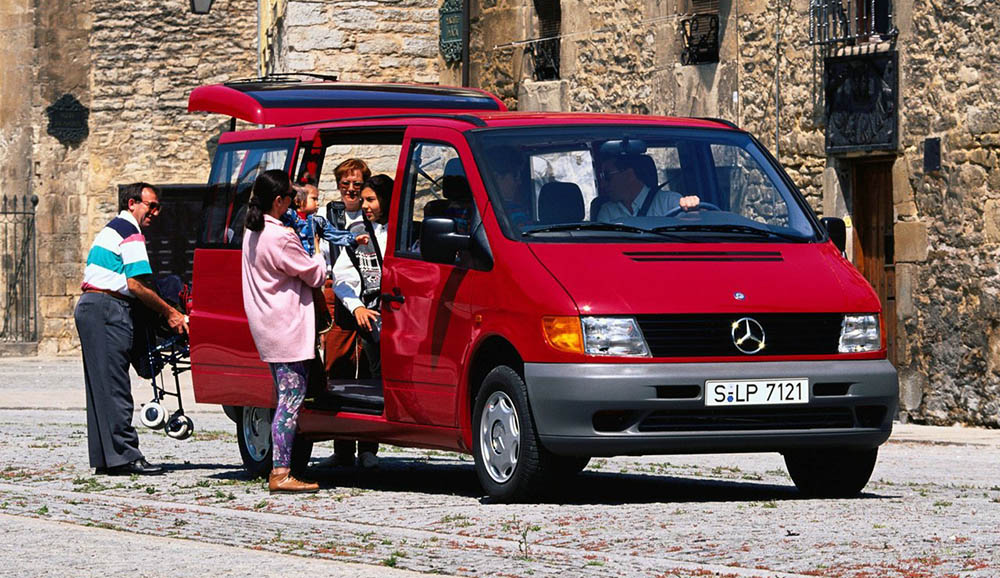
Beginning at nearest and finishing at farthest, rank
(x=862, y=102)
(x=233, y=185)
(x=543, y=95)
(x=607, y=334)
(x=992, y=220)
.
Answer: (x=607, y=334), (x=233, y=185), (x=992, y=220), (x=862, y=102), (x=543, y=95)

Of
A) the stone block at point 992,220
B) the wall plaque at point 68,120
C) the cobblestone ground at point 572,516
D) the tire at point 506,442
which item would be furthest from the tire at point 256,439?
the wall plaque at point 68,120

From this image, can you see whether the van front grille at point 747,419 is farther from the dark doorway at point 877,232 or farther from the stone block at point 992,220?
the dark doorway at point 877,232

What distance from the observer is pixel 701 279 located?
941 cm

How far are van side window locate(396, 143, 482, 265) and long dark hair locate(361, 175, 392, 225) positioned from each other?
72 cm

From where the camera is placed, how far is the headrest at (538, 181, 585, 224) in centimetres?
982

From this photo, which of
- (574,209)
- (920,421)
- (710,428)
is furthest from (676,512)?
(920,421)

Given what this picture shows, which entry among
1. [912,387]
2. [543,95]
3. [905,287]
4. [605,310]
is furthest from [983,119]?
[605,310]

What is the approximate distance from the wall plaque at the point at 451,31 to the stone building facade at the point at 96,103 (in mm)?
8338

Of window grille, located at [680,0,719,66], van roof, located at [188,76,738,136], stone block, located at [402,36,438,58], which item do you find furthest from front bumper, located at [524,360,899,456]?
stone block, located at [402,36,438,58]

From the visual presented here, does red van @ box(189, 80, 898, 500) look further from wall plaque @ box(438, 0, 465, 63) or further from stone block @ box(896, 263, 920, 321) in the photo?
wall plaque @ box(438, 0, 465, 63)

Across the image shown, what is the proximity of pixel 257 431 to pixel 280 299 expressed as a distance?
1655 mm

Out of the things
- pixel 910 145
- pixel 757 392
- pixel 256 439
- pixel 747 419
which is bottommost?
pixel 256 439

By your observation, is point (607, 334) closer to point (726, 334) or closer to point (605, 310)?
point (605, 310)

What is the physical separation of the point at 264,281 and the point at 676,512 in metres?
2.61
